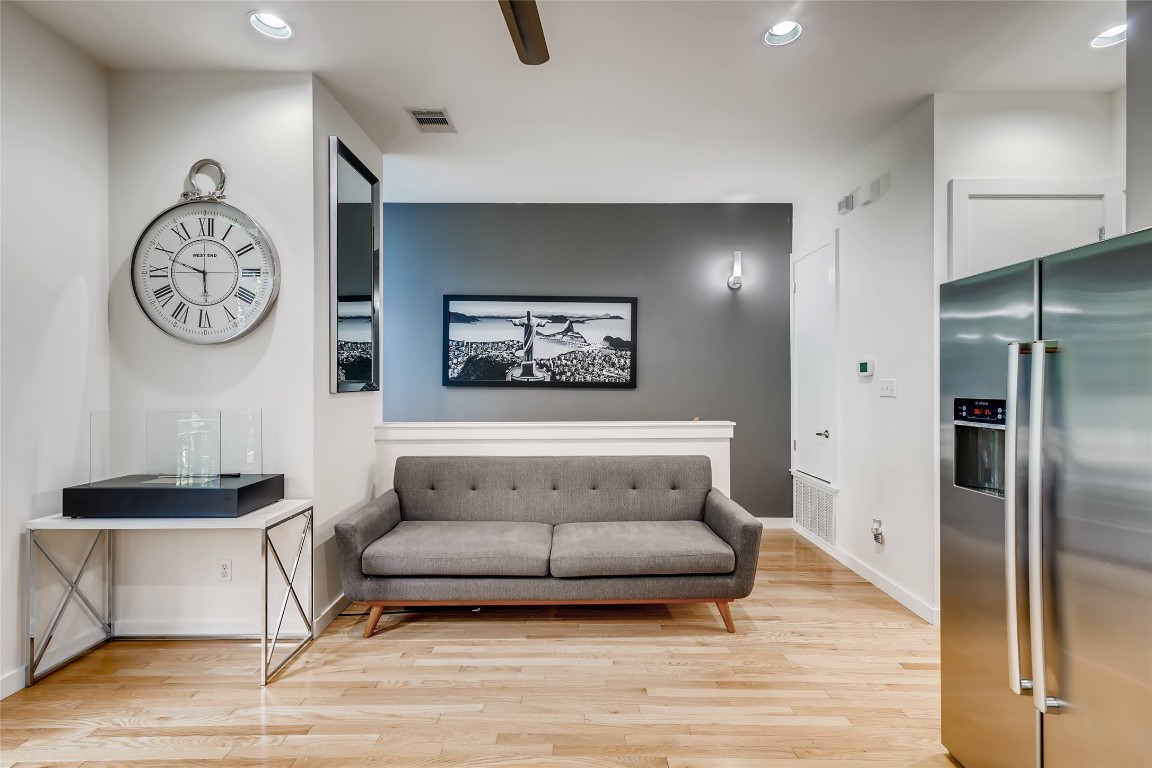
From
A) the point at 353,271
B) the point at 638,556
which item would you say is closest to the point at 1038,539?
the point at 638,556

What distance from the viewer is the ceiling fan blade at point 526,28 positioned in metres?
1.40

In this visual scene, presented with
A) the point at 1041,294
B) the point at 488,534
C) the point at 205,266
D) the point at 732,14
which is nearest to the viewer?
the point at 1041,294

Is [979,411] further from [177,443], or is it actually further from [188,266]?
[188,266]

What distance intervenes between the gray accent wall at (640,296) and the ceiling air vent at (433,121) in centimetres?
139

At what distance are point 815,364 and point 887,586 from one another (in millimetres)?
1700

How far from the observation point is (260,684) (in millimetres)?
2307

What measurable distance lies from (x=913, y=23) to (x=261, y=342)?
325 cm

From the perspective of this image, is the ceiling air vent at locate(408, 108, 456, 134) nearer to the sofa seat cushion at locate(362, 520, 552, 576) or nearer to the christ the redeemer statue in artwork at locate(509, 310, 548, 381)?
the christ the redeemer statue in artwork at locate(509, 310, 548, 381)

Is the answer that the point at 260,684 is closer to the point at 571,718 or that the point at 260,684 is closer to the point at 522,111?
the point at 571,718

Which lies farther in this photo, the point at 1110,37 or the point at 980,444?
the point at 1110,37

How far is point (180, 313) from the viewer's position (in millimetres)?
2691

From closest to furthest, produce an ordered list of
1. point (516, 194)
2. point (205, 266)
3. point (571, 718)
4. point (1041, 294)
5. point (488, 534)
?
point (1041, 294)
point (571, 718)
point (205, 266)
point (488, 534)
point (516, 194)

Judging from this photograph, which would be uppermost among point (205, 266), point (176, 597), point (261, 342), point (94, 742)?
point (205, 266)

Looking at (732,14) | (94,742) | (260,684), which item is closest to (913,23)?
(732,14)
